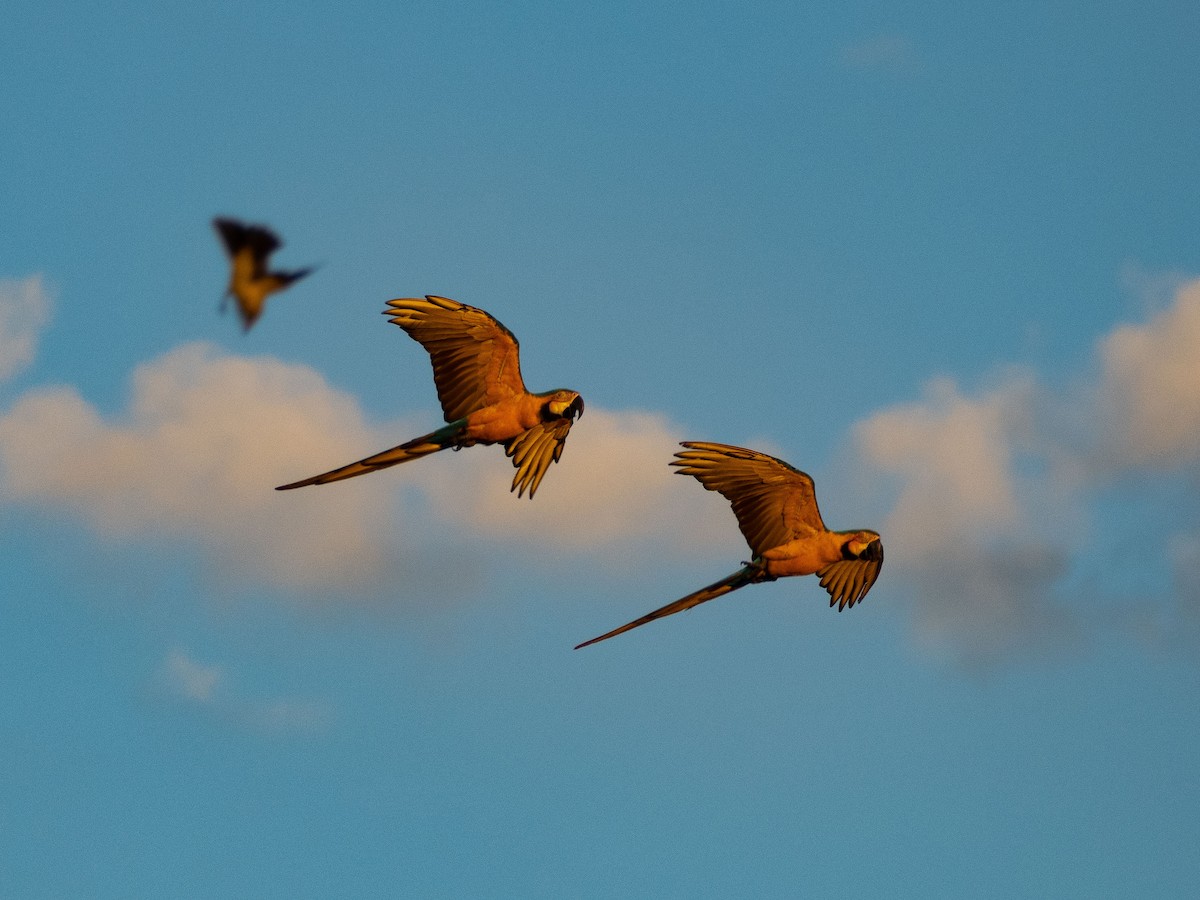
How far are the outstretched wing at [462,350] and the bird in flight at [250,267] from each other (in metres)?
2.99

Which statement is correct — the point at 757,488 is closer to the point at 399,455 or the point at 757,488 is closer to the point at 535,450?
the point at 535,450

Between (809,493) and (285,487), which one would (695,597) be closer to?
(809,493)

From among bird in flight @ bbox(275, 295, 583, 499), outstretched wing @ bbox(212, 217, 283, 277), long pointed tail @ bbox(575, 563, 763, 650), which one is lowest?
long pointed tail @ bbox(575, 563, 763, 650)

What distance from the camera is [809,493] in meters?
22.4

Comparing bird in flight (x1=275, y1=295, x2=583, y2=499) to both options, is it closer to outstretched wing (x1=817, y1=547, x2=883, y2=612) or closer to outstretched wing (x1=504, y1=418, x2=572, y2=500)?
outstretched wing (x1=504, y1=418, x2=572, y2=500)

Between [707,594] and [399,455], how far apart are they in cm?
470

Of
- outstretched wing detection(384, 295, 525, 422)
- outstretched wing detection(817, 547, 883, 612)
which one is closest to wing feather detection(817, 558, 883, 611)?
outstretched wing detection(817, 547, 883, 612)

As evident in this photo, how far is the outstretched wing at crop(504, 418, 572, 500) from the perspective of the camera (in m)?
23.2

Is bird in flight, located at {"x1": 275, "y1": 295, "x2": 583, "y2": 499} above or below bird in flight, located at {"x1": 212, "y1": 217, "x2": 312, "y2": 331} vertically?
above

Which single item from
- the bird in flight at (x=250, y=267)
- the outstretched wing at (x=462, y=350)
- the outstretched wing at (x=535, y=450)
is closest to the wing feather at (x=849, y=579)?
the outstretched wing at (x=535, y=450)

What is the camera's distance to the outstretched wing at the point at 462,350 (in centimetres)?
2244

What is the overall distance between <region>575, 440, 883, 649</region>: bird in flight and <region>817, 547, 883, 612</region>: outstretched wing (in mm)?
330

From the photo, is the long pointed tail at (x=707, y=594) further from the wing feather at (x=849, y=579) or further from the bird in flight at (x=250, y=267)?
the bird in flight at (x=250, y=267)

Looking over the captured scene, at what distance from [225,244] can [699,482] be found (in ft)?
24.0
